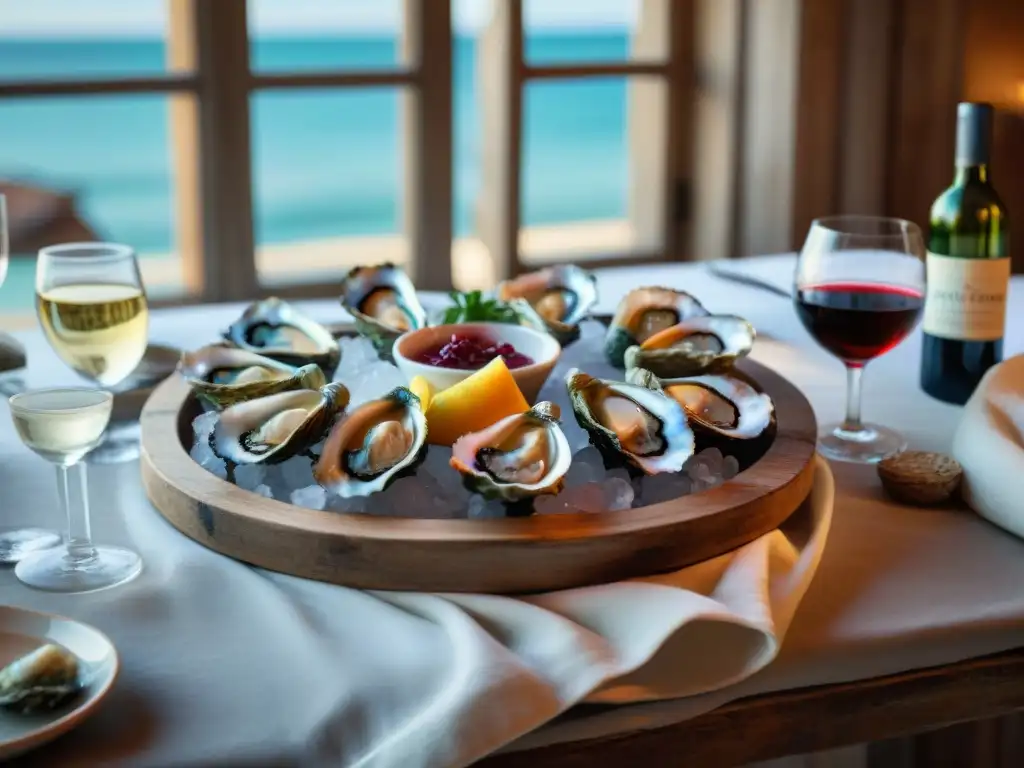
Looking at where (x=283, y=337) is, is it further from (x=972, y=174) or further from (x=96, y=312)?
(x=972, y=174)

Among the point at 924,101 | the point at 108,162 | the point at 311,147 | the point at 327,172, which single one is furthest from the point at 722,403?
the point at 311,147

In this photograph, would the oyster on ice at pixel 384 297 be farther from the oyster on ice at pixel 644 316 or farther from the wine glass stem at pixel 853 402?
the wine glass stem at pixel 853 402

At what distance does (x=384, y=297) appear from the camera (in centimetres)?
123

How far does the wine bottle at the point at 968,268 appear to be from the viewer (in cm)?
109

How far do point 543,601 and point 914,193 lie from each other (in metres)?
2.61

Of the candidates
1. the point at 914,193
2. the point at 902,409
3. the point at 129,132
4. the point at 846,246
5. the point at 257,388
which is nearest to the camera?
the point at 257,388

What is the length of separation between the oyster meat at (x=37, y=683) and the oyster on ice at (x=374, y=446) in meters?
0.21

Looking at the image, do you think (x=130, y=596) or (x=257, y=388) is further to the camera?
(x=257, y=388)

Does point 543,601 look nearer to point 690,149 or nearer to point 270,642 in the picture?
point 270,642

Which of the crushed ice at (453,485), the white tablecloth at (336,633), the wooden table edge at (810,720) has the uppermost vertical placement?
the crushed ice at (453,485)

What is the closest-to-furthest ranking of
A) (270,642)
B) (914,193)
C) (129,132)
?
(270,642)
(914,193)
(129,132)

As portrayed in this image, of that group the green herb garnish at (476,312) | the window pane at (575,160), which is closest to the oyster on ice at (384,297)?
the green herb garnish at (476,312)

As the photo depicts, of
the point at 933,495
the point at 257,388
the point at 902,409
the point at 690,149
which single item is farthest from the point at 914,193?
the point at 257,388

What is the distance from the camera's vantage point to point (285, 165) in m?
17.1
